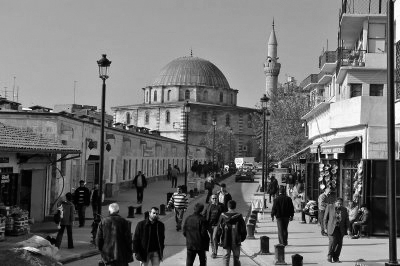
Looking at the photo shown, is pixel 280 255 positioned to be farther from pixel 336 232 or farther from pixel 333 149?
pixel 333 149

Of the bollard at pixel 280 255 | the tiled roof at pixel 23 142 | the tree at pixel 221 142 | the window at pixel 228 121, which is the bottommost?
the bollard at pixel 280 255

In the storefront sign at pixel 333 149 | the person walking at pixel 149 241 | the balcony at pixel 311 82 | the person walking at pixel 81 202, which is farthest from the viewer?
the balcony at pixel 311 82

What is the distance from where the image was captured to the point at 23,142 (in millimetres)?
17625

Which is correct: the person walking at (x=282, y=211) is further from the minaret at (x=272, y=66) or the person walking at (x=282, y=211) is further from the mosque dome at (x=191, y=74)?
the mosque dome at (x=191, y=74)

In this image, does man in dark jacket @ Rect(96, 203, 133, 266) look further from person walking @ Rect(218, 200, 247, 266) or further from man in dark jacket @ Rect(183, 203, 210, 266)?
person walking @ Rect(218, 200, 247, 266)

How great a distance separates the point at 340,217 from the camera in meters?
13.4

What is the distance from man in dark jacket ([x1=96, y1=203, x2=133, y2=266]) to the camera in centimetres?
969

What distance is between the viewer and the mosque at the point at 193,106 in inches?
3900

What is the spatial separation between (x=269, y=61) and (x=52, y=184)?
76156 mm

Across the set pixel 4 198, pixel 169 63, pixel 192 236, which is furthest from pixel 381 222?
pixel 169 63

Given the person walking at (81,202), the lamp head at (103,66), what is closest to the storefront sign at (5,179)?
the person walking at (81,202)

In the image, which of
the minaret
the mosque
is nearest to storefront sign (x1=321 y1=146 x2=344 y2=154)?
the minaret

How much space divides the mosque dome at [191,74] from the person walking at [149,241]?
9175 cm

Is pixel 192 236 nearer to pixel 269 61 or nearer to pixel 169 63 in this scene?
pixel 269 61
